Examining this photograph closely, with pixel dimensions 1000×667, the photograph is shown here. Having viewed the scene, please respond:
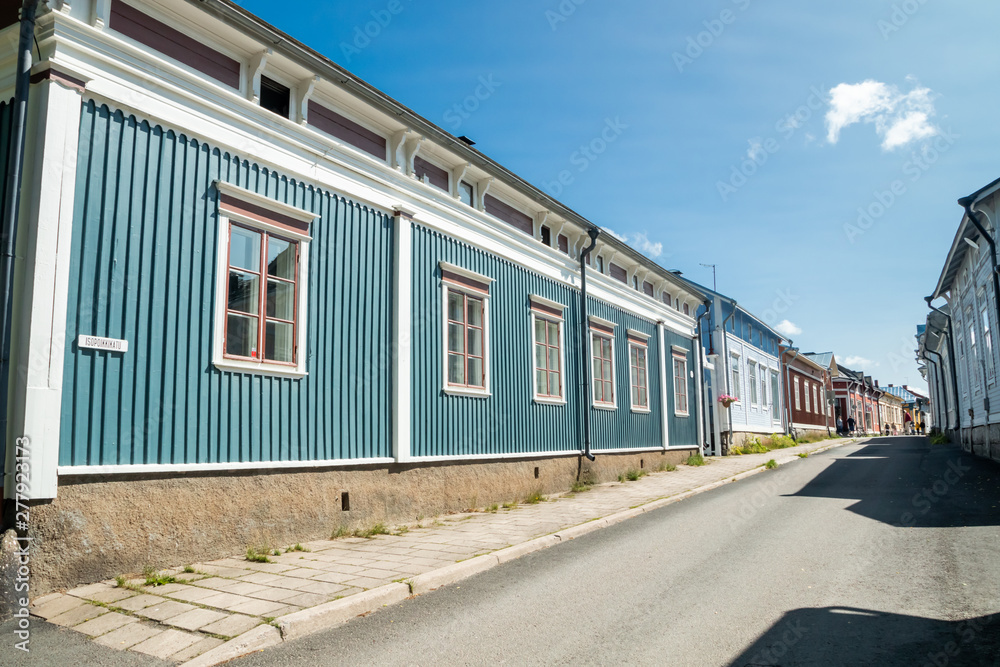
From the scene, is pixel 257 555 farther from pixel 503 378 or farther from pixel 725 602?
pixel 503 378

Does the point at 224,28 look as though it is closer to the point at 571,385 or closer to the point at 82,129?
the point at 82,129

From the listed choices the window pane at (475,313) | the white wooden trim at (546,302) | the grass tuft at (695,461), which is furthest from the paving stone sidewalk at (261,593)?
the grass tuft at (695,461)

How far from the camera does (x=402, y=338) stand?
1023 cm

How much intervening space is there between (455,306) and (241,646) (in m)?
7.63

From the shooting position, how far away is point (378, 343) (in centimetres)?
988

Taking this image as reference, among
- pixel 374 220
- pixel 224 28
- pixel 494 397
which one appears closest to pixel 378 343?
pixel 374 220

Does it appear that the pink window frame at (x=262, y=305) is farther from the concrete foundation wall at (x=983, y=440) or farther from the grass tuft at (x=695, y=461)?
the concrete foundation wall at (x=983, y=440)

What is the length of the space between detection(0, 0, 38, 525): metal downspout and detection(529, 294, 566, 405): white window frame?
917cm

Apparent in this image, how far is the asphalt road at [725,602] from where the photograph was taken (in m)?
4.64

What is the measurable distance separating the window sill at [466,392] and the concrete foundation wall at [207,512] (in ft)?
3.82

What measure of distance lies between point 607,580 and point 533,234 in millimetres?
9027

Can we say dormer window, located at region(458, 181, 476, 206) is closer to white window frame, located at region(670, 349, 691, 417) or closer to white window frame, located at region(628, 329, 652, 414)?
white window frame, located at region(628, 329, 652, 414)

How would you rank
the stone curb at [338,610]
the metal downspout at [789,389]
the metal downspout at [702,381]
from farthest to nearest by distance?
the metal downspout at [789,389] → the metal downspout at [702,381] → the stone curb at [338,610]

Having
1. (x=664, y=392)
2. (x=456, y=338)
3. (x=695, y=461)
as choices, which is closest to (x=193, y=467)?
(x=456, y=338)
